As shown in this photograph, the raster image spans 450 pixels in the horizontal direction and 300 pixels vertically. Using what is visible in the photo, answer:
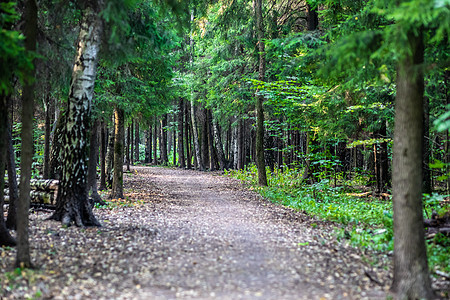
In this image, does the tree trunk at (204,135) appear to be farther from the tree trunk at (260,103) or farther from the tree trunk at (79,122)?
the tree trunk at (79,122)

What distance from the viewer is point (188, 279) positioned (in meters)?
4.88

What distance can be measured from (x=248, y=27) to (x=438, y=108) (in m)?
9.10

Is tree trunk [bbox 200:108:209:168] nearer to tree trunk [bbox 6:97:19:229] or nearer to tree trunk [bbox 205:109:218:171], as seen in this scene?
tree trunk [bbox 205:109:218:171]

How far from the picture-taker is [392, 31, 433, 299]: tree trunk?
4289mm

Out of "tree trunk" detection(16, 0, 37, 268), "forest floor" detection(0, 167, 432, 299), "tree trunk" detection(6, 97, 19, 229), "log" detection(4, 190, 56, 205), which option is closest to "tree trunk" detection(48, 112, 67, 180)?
"log" detection(4, 190, 56, 205)

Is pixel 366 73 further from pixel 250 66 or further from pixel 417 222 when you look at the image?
pixel 250 66

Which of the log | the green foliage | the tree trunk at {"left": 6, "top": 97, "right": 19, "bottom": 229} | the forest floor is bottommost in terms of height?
the forest floor

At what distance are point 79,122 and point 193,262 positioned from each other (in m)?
4.04

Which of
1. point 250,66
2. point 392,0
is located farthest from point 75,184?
point 250,66

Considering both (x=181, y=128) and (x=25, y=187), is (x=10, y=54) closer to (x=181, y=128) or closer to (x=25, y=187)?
(x=25, y=187)

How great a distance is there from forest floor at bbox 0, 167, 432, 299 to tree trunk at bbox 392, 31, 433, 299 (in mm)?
407

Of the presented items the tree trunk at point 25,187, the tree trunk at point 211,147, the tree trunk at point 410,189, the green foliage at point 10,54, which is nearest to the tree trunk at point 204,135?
the tree trunk at point 211,147

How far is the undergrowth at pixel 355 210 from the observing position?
242 inches

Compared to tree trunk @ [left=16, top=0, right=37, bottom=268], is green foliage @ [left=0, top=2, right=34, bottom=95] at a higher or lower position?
higher
